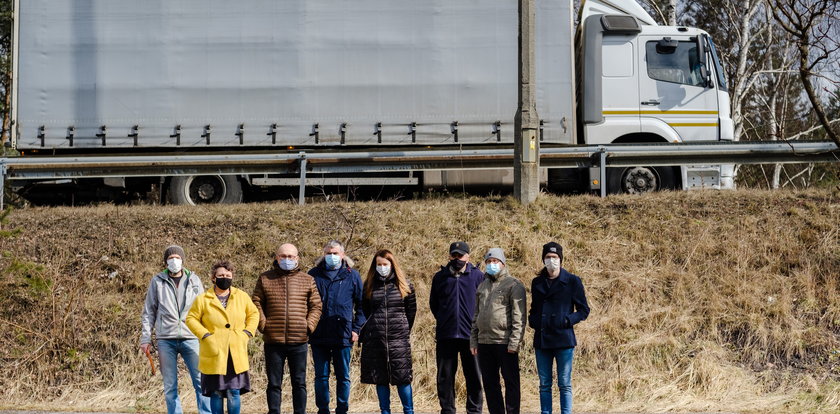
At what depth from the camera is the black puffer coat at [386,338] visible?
8398mm

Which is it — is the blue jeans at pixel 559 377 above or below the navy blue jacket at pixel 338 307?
below

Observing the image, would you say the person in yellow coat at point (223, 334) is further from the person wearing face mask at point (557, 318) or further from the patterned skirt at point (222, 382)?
the person wearing face mask at point (557, 318)

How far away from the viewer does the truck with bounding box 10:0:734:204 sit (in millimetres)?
15734

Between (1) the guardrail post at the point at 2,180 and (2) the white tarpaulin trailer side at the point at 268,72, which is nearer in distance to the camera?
(1) the guardrail post at the point at 2,180

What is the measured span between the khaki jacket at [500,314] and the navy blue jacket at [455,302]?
0.14 meters

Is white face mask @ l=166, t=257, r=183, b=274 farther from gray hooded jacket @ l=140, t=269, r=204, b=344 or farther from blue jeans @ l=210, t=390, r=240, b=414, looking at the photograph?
blue jeans @ l=210, t=390, r=240, b=414

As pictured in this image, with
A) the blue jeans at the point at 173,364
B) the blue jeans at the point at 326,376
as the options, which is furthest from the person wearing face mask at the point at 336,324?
the blue jeans at the point at 173,364

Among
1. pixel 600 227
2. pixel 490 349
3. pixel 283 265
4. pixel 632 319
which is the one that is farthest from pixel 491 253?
pixel 600 227

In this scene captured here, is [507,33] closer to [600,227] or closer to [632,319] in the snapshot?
[600,227]

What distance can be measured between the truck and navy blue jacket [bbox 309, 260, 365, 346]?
6.91m

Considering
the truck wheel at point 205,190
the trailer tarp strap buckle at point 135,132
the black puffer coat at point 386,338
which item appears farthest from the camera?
the trailer tarp strap buckle at point 135,132

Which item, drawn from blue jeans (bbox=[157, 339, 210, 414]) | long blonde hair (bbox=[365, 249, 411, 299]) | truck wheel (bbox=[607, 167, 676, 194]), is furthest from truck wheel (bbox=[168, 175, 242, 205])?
long blonde hair (bbox=[365, 249, 411, 299])

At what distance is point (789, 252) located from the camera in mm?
12180

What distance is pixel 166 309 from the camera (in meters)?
8.47
